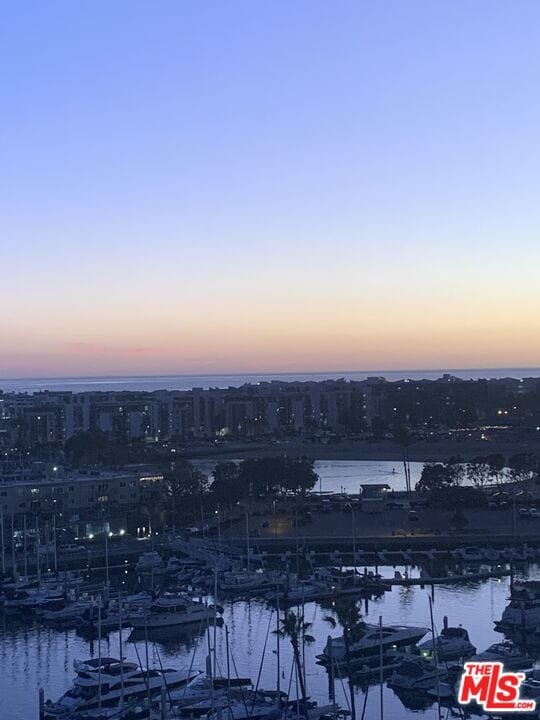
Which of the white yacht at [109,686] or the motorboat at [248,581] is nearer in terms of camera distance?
the white yacht at [109,686]

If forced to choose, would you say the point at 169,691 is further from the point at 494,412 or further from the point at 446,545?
the point at 494,412

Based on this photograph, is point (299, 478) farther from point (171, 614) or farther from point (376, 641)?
point (376, 641)

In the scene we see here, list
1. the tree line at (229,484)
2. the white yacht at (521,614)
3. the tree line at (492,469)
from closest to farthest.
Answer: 1. the white yacht at (521,614)
2. the tree line at (229,484)
3. the tree line at (492,469)

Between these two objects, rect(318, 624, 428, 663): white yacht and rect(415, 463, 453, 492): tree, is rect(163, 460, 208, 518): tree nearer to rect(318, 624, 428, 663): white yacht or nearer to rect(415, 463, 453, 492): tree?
rect(415, 463, 453, 492): tree

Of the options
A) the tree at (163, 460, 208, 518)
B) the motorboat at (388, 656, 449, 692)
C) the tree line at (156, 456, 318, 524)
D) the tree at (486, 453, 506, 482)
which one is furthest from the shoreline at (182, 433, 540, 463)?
the motorboat at (388, 656, 449, 692)

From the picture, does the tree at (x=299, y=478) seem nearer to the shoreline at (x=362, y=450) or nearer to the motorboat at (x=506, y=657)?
the shoreline at (x=362, y=450)

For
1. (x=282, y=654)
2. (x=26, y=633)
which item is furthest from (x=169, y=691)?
(x=26, y=633)

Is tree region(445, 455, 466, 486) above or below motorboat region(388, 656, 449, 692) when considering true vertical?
above

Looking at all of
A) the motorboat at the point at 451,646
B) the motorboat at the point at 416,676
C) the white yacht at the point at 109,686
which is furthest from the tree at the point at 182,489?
the motorboat at the point at 416,676
